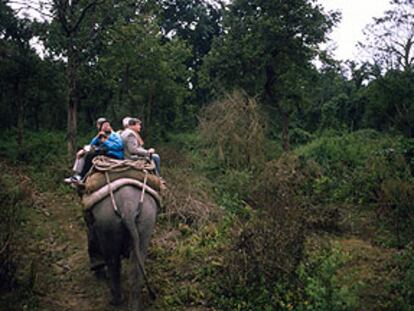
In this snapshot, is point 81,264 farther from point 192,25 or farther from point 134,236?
point 192,25

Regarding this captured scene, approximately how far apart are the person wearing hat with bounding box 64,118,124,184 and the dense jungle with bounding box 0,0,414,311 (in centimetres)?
95

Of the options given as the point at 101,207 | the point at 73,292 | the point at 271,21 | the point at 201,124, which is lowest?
the point at 73,292

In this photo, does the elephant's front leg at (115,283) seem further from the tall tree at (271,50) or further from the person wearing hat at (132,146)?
the tall tree at (271,50)

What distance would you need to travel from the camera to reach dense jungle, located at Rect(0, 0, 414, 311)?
599 cm

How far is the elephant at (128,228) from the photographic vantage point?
17.1 ft

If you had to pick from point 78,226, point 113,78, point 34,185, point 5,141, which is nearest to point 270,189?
point 78,226

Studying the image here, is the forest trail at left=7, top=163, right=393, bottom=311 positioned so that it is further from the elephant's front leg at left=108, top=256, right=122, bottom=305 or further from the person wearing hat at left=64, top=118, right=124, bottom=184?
the person wearing hat at left=64, top=118, right=124, bottom=184

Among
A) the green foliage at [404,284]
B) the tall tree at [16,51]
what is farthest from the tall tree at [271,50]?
the green foliage at [404,284]

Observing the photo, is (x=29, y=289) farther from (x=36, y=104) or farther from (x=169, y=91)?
(x=36, y=104)

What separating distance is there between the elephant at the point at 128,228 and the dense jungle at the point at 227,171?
2.12 feet

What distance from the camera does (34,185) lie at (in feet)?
39.9

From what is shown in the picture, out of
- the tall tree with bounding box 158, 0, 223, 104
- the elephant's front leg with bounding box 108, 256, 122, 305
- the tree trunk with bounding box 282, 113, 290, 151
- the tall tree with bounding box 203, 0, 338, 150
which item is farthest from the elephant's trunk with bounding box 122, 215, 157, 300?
the tall tree with bounding box 158, 0, 223, 104

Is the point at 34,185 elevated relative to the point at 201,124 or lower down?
lower down

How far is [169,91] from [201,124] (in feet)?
17.6
